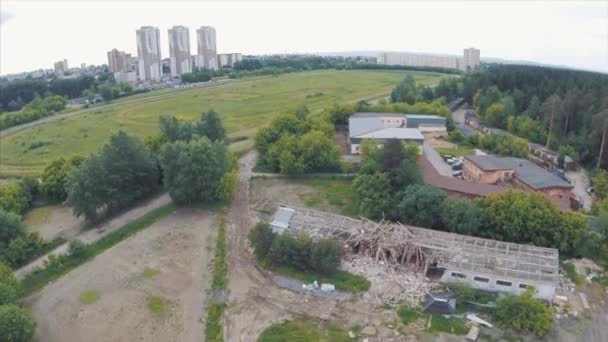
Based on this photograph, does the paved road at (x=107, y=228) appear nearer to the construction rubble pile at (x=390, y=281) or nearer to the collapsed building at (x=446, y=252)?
the collapsed building at (x=446, y=252)

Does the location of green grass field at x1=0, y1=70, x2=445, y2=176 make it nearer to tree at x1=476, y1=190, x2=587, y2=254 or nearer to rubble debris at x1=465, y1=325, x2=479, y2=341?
tree at x1=476, y1=190, x2=587, y2=254

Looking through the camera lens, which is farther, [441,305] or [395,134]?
[395,134]

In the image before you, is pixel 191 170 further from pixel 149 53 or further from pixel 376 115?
pixel 149 53

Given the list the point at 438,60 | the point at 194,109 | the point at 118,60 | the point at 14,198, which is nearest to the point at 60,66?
the point at 118,60

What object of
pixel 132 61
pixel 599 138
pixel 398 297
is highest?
pixel 132 61

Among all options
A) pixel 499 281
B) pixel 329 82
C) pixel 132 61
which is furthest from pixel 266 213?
pixel 132 61

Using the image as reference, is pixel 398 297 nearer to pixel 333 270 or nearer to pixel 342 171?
pixel 333 270

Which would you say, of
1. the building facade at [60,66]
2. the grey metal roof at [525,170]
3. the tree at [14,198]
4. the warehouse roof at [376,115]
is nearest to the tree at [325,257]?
the grey metal roof at [525,170]
